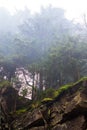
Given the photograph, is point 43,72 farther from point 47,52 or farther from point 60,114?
point 60,114

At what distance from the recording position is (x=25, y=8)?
44000 millimetres

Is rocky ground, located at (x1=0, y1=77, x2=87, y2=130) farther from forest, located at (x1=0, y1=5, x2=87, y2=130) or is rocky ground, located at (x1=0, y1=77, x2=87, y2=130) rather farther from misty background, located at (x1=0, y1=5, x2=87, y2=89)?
misty background, located at (x1=0, y1=5, x2=87, y2=89)

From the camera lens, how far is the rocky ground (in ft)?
48.5

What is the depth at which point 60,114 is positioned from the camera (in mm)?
15633

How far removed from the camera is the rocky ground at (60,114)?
14.8 meters

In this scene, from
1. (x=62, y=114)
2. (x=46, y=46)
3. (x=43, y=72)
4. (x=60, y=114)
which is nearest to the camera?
(x=62, y=114)

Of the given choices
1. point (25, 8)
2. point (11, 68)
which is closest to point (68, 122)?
point (11, 68)

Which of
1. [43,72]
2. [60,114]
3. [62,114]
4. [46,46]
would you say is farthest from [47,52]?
[62,114]

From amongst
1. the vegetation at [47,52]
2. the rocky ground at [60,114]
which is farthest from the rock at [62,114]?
the vegetation at [47,52]

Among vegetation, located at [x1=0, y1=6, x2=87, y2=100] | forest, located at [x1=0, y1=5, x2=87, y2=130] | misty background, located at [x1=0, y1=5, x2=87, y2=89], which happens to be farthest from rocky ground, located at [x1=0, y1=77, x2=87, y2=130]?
misty background, located at [x1=0, y1=5, x2=87, y2=89]

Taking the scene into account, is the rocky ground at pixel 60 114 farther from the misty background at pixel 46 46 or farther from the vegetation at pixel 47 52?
the misty background at pixel 46 46

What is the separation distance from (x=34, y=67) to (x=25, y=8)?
23.3 m

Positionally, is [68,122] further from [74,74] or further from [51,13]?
[51,13]

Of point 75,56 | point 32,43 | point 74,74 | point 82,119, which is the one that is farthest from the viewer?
point 32,43
